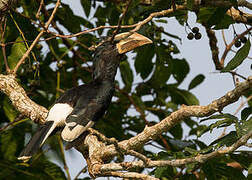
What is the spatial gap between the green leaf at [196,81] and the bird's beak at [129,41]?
83 cm

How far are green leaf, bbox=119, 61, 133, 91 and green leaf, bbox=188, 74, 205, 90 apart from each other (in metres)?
0.58

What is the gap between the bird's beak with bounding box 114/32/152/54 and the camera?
12.0 ft

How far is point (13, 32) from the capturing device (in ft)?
12.7

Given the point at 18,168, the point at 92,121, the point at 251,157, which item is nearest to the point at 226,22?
the point at 251,157

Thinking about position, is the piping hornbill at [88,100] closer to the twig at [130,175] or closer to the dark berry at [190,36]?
the dark berry at [190,36]

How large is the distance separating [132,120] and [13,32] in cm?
136

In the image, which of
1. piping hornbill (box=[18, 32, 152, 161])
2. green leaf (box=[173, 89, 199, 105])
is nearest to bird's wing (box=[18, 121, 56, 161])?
piping hornbill (box=[18, 32, 152, 161])

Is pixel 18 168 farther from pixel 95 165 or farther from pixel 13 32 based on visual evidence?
pixel 95 165

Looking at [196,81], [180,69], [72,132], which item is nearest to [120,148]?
[72,132]

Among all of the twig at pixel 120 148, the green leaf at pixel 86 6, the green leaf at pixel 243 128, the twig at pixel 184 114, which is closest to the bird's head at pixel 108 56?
the green leaf at pixel 86 6

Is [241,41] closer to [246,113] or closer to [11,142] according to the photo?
[246,113]

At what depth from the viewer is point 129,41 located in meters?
3.94

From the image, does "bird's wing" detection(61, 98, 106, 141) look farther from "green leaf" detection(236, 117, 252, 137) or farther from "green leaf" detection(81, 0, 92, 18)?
"green leaf" detection(236, 117, 252, 137)

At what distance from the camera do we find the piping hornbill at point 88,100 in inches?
131
